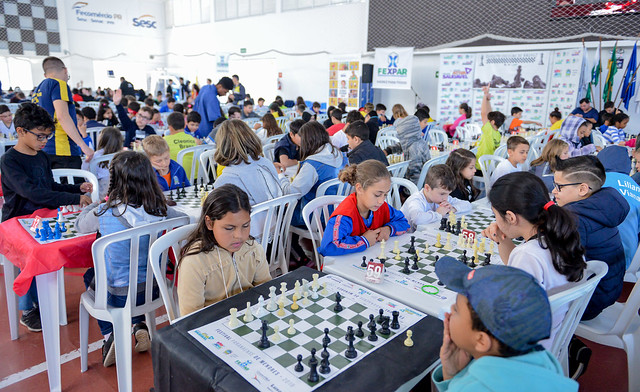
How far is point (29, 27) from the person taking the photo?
50.9ft

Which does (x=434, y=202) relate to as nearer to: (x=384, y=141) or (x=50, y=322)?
(x=50, y=322)

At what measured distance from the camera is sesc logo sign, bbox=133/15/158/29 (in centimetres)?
1873

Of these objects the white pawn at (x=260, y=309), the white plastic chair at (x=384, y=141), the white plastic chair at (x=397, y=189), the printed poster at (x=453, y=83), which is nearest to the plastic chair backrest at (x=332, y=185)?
the white plastic chair at (x=397, y=189)

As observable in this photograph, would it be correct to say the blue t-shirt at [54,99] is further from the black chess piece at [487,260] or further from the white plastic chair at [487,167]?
the white plastic chair at [487,167]

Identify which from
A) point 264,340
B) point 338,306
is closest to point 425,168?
point 338,306

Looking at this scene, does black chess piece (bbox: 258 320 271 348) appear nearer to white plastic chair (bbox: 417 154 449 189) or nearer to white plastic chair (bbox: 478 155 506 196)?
white plastic chair (bbox: 417 154 449 189)

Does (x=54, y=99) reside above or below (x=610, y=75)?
below

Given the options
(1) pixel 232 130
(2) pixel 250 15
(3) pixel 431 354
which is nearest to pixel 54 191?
(1) pixel 232 130

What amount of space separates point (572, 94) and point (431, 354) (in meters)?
10.1

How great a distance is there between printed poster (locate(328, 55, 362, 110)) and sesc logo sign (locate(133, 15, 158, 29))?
10748 mm

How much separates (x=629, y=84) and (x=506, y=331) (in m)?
10.2

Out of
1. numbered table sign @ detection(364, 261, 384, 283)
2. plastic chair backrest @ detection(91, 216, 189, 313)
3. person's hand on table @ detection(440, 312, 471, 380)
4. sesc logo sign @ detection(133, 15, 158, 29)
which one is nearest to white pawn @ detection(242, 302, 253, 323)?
numbered table sign @ detection(364, 261, 384, 283)

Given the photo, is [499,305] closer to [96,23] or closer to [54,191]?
[54,191]

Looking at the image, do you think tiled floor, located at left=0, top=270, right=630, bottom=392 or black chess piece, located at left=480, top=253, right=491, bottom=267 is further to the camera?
tiled floor, located at left=0, top=270, right=630, bottom=392
